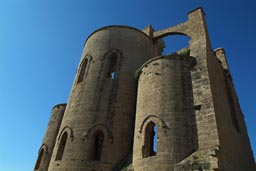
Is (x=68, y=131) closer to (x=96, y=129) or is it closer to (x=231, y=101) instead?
(x=96, y=129)

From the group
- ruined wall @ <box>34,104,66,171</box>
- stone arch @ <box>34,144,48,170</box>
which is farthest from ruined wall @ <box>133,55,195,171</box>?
stone arch @ <box>34,144,48,170</box>

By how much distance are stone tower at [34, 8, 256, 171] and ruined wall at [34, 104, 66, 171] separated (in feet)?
0.23

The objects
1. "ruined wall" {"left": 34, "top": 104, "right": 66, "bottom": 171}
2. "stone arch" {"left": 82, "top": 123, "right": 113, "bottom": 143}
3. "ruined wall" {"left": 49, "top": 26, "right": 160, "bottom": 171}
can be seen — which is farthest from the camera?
"ruined wall" {"left": 34, "top": 104, "right": 66, "bottom": 171}

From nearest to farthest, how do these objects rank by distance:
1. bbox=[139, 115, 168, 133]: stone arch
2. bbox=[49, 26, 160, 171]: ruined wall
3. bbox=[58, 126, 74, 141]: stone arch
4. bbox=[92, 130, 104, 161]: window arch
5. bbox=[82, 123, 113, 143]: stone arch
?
bbox=[139, 115, 168, 133]: stone arch, bbox=[49, 26, 160, 171]: ruined wall, bbox=[92, 130, 104, 161]: window arch, bbox=[82, 123, 113, 143]: stone arch, bbox=[58, 126, 74, 141]: stone arch

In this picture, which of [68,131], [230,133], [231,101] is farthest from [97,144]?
[231,101]

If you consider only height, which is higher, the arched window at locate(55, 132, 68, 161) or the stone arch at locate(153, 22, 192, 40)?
the stone arch at locate(153, 22, 192, 40)

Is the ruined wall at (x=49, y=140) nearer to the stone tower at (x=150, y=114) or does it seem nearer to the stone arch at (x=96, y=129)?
the stone tower at (x=150, y=114)

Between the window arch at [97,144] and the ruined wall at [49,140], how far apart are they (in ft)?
15.4

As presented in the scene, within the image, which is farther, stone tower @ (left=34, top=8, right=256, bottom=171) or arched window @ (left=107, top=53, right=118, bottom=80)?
arched window @ (left=107, top=53, right=118, bottom=80)

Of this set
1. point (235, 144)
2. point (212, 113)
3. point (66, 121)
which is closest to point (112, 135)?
point (66, 121)

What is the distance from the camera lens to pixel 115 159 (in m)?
10.6

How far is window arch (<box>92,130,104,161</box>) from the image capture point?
10.9 meters

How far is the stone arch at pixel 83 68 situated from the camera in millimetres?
14117

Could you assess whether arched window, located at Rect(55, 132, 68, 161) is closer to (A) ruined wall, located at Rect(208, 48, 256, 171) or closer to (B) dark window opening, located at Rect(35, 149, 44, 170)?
(B) dark window opening, located at Rect(35, 149, 44, 170)
